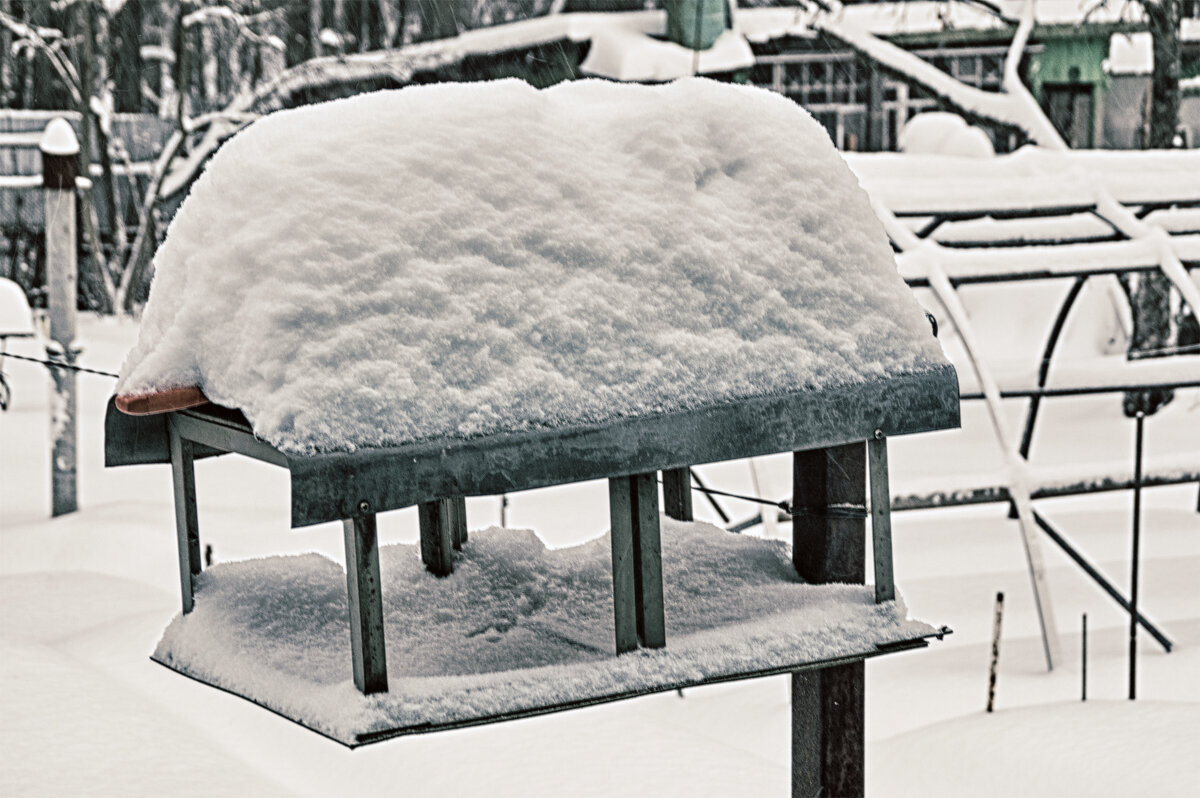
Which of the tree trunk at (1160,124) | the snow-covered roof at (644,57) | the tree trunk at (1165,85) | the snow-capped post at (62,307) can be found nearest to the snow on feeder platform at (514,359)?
the snow-capped post at (62,307)

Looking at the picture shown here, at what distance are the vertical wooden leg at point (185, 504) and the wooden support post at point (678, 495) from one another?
1286mm

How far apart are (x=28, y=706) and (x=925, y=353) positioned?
4.54 meters

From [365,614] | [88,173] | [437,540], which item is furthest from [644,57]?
[365,614]

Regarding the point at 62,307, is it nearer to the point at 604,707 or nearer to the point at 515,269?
the point at 604,707

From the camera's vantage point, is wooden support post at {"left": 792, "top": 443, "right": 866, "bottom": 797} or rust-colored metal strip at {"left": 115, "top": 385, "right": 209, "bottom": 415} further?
wooden support post at {"left": 792, "top": 443, "right": 866, "bottom": 797}

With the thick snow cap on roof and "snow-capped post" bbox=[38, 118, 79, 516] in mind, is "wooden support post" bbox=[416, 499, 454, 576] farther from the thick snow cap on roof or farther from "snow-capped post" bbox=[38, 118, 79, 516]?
"snow-capped post" bbox=[38, 118, 79, 516]

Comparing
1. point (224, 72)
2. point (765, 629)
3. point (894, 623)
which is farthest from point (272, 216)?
point (224, 72)

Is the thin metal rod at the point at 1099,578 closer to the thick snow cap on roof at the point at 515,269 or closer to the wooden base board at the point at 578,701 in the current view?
the wooden base board at the point at 578,701

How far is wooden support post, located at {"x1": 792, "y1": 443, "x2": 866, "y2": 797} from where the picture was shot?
2.96 meters

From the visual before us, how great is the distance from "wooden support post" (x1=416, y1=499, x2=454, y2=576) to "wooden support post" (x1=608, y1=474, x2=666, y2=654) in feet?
2.00

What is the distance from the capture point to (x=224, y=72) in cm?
2423

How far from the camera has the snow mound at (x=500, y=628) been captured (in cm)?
229

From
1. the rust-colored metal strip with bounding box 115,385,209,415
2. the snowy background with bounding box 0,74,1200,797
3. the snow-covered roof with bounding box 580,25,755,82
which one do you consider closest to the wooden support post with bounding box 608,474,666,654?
the rust-colored metal strip with bounding box 115,385,209,415

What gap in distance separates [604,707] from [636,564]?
409cm
